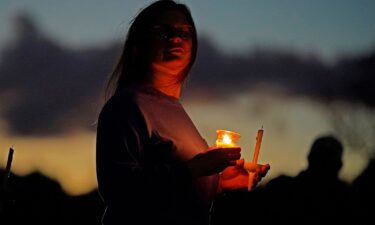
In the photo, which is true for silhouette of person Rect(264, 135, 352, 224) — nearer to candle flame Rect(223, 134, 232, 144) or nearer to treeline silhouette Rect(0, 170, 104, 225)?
candle flame Rect(223, 134, 232, 144)

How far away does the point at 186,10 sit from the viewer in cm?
346

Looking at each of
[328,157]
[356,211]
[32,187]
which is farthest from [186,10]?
[32,187]

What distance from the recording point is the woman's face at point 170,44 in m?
3.17

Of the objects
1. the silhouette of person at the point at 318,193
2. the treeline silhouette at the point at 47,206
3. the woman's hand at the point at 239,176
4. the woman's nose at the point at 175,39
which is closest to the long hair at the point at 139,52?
the woman's nose at the point at 175,39

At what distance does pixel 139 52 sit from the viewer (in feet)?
10.7

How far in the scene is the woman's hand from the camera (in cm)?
313

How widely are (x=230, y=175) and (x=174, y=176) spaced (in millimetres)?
716

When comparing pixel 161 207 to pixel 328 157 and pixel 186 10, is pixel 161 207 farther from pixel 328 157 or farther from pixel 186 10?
pixel 328 157

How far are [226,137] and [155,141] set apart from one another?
0.41 metres

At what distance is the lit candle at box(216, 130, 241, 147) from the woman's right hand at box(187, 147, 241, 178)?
0.99 feet

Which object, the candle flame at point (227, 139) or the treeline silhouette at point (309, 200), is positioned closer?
the candle flame at point (227, 139)

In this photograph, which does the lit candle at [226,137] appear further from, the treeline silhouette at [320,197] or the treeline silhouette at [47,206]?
the treeline silhouette at [47,206]

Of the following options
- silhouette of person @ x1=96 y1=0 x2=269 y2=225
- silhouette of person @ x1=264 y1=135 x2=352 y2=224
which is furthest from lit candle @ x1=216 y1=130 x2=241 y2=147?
silhouette of person @ x1=264 y1=135 x2=352 y2=224

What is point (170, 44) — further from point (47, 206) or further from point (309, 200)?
point (47, 206)
